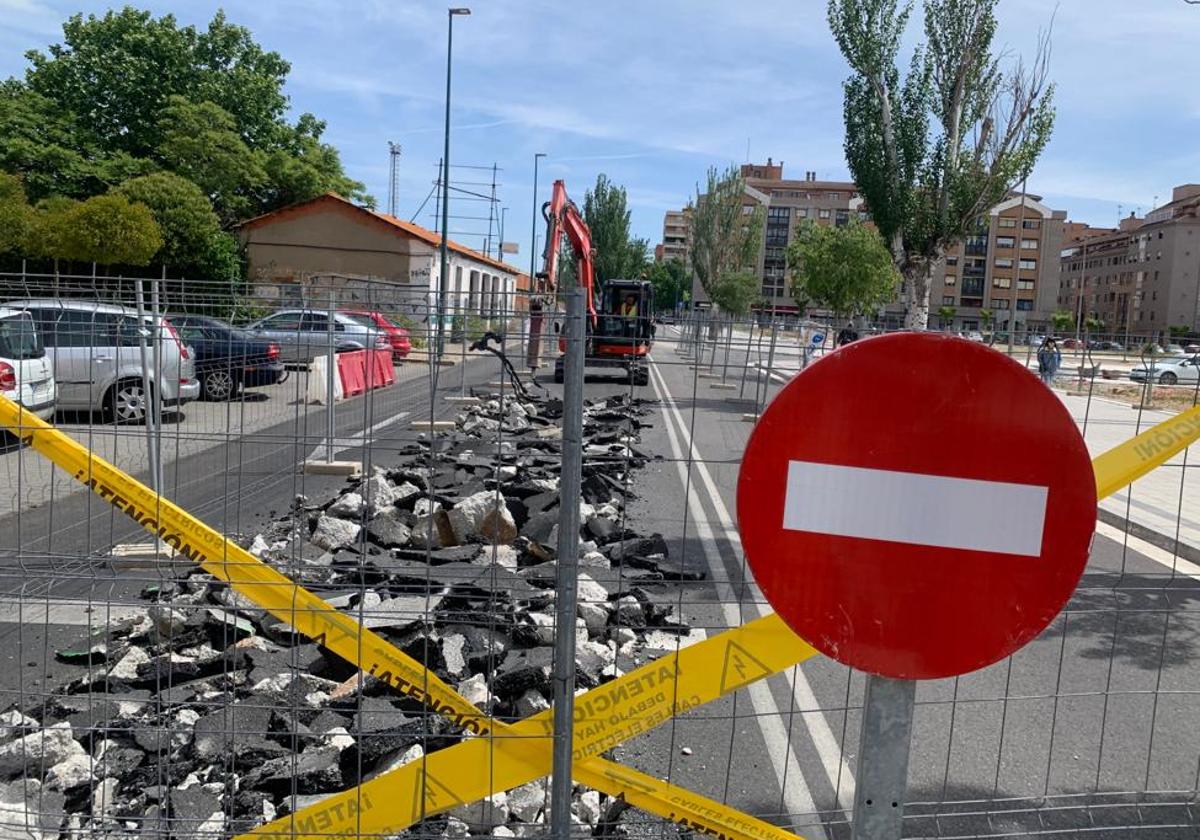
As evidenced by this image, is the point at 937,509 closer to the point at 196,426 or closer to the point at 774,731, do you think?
the point at 774,731

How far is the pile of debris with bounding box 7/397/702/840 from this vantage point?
3.07 metres

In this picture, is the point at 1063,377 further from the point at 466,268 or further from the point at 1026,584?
the point at 466,268

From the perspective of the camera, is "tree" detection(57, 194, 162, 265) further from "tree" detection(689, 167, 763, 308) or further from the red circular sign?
"tree" detection(689, 167, 763, 308)

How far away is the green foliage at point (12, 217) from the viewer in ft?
99.9

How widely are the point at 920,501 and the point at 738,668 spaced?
3.21 ft

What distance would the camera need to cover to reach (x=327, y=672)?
171 inches

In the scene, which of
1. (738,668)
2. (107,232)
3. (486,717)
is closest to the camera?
(738,668)

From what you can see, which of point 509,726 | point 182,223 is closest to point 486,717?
point 509,726

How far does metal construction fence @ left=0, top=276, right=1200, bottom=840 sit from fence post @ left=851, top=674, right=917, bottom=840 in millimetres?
30

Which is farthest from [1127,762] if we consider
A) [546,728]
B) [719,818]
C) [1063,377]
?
[546,728]

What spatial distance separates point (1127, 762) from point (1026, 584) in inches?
125

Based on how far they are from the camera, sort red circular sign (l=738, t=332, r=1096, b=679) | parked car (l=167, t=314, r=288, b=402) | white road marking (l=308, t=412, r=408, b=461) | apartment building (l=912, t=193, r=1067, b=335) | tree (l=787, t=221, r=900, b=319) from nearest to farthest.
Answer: red circular sign (l=738, t=332, r=1096, b=679) < white road marking (l=308, t=412, r=408, b=461) < parked car (l=167, t=314, r=288, b=402) < tree (l=787, t=221, r=900, b=319) < apartment building (l=912, t=193, r=1067, b=335)

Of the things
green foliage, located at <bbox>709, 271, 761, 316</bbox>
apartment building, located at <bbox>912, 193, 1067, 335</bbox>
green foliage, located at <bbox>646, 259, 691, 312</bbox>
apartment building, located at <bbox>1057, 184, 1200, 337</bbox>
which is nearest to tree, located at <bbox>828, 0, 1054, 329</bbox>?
green foliage, located at <bbox>709, 271, 761, 316</bbox>

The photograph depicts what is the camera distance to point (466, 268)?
49.1 m
